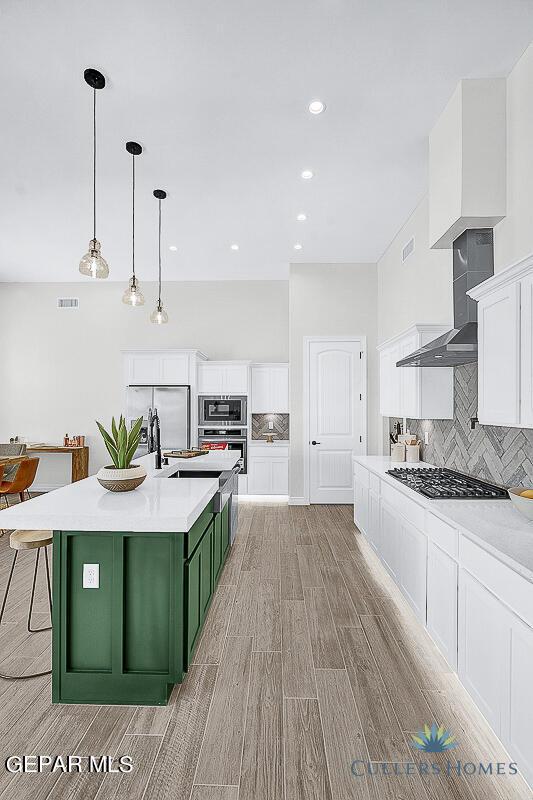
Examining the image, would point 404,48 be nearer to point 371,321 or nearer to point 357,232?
point 357,232

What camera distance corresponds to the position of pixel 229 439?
24.2 feet

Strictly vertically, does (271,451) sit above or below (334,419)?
below

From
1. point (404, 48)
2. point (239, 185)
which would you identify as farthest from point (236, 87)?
point (239, 185)

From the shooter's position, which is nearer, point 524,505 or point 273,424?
point 524,505

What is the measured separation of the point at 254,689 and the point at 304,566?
192 centimetres

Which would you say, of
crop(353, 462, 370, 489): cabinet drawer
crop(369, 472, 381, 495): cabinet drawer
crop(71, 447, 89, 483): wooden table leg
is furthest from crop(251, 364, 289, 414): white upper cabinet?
crop(369, 472, 381, 495): cabinet drawer

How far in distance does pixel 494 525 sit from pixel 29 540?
242 cm

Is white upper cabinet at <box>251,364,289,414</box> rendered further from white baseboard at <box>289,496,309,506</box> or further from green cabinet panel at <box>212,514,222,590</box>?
green cabinet panel at <box>212,514,222,590</box>

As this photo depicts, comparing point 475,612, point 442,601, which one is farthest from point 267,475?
point 475,612

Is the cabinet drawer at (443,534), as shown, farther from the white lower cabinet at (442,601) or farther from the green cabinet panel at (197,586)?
the green cabinet panel at (197,586)

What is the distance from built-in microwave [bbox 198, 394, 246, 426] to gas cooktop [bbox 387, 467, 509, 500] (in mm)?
3652

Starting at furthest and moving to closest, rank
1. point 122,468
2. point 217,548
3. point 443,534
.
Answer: point 217,548
point 122,468
point 443,534

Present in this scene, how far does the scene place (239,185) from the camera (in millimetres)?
4621

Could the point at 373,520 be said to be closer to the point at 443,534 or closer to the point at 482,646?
the point at 443,534
